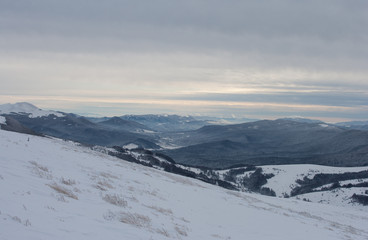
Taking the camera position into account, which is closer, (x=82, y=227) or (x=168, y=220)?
(x=82, y=227)

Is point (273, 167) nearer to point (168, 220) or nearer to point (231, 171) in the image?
point (231, 171)

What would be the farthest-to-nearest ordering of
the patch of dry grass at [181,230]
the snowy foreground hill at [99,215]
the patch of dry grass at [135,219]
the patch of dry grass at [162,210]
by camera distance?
the patch of dry grass at [162,210]
the patch of dry grass at [181,230]
the patch of dry grass at [135,219]
the snowy foreground hill at [99,215]

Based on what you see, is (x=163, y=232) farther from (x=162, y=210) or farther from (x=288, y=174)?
(x=288, y=174)

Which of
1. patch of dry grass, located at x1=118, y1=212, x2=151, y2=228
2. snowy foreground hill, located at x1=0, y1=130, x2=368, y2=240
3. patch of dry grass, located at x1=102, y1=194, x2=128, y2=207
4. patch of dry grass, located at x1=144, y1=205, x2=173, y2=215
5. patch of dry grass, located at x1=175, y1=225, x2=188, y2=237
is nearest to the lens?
snowy foreground hill, located at x1=0, y1=130, x2=368, y2=240

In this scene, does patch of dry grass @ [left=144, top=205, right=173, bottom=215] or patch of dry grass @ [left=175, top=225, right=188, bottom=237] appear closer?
patch of dry grass @ [left=175, top=225, right=188, bottom=237]

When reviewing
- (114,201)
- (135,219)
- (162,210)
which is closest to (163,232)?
(135,219)

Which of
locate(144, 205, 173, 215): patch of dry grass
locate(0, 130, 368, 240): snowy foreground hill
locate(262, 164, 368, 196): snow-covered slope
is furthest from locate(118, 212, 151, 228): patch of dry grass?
locate(262, 164, 368, 196): snow-covered slope

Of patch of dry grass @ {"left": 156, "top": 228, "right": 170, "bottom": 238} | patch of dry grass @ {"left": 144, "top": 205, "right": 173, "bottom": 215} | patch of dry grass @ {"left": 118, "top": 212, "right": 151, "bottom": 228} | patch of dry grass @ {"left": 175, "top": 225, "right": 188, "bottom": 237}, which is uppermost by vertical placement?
patch of dry grass @ {"left": 118, "top": 212, "right": 151, "bottom": 228}

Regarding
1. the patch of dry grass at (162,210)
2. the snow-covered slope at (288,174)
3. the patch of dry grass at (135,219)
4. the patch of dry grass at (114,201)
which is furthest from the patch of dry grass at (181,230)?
the snow-covered slope at (288,174)

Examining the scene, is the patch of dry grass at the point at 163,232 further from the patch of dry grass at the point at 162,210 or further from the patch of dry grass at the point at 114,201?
the patch of dry grass at the point at 162,210

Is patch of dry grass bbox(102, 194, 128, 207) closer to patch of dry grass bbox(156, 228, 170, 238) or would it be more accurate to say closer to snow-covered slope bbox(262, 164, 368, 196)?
patch of dry grass bbox(156, 228, 170, 238)

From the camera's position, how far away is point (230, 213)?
762 inches

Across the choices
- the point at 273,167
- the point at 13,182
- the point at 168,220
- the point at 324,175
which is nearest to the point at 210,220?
the point at 168,220

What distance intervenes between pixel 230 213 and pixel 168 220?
740cm
